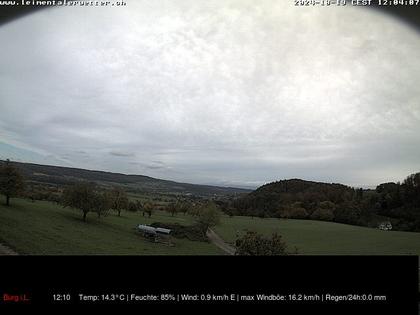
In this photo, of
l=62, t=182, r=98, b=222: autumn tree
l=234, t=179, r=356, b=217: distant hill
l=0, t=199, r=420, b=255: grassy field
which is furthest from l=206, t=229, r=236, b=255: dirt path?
l=62, t=182, r=98, b=222: autumn tree

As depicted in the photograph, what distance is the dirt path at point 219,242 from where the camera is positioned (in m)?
3.56

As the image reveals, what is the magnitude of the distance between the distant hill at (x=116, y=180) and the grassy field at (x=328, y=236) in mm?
462

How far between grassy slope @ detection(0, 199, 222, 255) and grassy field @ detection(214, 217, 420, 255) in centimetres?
58

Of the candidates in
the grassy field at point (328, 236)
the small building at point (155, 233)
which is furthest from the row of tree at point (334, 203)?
the small building at point (155, 233)

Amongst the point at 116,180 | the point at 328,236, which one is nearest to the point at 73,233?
the point at 116,180

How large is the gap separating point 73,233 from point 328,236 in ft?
9.83

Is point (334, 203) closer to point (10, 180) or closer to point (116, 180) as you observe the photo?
point (116, 180)

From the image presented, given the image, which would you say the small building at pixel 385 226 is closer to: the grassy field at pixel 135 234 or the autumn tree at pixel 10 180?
the grassy field at pixel 135 234

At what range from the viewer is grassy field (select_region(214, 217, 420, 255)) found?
3364 millimetres

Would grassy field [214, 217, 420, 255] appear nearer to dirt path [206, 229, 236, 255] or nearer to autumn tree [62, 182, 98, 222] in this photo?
dirt path [206, 229, 236, 255]

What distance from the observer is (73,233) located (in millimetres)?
3533
